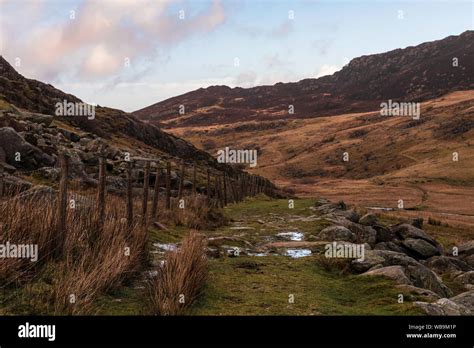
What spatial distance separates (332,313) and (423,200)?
4613 cm

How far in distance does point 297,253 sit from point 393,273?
11.9 feet

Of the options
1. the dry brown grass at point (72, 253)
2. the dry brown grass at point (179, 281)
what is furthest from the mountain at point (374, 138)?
the dry brown grass at point (72, 253)

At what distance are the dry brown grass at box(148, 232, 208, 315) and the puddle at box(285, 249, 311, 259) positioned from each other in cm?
487

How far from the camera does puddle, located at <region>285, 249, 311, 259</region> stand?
12743 mm

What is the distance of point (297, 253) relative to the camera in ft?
42.9

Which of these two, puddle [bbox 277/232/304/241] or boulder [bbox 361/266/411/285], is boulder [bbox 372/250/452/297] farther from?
puddle [bbox 277/232/304/241]

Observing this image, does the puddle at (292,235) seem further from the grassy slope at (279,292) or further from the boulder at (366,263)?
the boulder at (366,263)

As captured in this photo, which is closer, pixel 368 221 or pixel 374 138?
pixel 368 221

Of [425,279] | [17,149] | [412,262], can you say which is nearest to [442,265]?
[412,262]

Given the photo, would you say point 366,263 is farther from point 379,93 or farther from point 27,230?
point 379,93

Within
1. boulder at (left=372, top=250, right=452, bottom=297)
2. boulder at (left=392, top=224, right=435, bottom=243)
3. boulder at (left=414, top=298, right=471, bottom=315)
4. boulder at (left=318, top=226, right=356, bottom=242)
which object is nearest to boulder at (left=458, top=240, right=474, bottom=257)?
boulder at (left=392, top=224, right=435, bottom=243)
